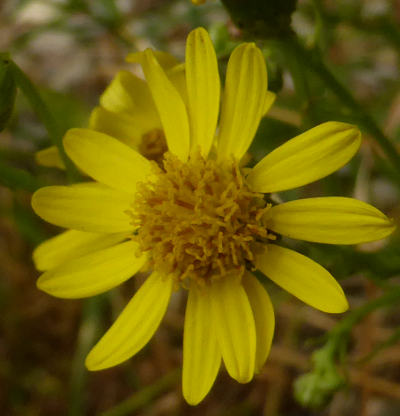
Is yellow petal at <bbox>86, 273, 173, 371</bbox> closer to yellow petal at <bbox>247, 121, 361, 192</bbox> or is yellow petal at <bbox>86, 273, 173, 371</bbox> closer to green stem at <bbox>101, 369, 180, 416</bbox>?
yellow petal at <bbox>247, 121, 361, 192</bbox>

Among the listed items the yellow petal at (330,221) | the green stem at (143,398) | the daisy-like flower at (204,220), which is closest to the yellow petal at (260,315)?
the daisy-like flower at (204,220)

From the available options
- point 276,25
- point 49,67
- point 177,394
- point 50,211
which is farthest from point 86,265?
point 49,67

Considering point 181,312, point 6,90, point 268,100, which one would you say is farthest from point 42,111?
point 181,312

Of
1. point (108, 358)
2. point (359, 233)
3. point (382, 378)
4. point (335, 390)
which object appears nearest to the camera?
point (359, 233)

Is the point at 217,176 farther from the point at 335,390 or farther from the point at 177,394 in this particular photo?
the point at 177,394

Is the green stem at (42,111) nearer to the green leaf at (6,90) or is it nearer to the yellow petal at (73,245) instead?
the green leaf at (6,90)

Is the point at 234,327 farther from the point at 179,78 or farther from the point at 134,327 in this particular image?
the point at 179,78

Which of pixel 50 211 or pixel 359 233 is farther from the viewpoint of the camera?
pixel 50 211

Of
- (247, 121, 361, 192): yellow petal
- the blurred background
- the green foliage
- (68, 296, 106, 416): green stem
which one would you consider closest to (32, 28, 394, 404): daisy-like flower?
(247, 121, 361, 192): yellow petal
